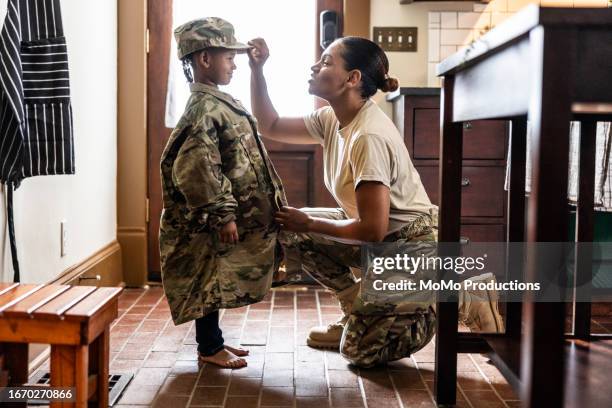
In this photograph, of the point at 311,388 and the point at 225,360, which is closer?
the point at 311,388

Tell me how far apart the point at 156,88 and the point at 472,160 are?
1.62 metres

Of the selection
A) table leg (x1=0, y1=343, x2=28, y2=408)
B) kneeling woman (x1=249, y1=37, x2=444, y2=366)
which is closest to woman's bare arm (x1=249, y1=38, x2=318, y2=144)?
kneeling woman (x1=249, y1=37, x2=444, y2=366)

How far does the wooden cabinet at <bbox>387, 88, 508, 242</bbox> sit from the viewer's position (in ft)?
11.1

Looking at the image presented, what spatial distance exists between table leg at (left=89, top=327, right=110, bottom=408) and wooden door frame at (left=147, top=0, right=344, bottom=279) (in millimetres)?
2101

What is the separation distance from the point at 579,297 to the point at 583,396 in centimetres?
68

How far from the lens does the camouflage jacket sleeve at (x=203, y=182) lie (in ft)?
7.29

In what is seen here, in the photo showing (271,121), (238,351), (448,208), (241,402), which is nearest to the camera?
(448,208)

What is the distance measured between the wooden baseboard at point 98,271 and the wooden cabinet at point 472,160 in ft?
4.89

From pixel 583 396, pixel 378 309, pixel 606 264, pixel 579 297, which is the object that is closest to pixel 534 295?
pixel 583 396

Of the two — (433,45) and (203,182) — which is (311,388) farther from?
(433,45)

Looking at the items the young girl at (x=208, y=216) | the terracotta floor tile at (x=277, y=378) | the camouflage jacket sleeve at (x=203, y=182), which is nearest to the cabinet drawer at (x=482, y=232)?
the young girl at (x=208, y=216)

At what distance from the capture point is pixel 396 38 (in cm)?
375

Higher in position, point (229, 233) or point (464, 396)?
point (229, 233)

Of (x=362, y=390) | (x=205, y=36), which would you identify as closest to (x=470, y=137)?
(x=205, y=36)
